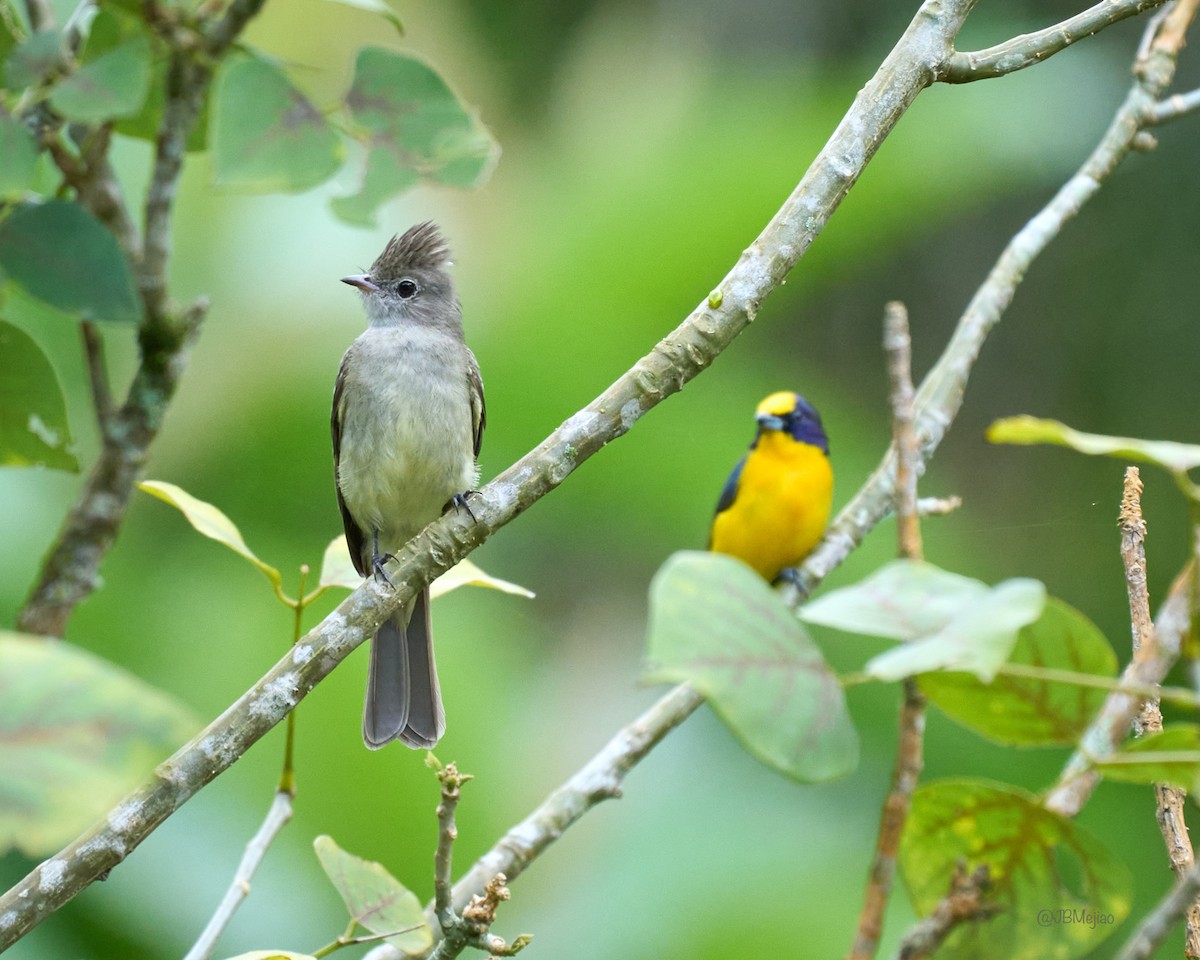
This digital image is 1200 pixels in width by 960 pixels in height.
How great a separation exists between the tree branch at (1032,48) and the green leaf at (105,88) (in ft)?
3.27

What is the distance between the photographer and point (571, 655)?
4.80m

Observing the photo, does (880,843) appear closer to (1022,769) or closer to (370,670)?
(370,670)

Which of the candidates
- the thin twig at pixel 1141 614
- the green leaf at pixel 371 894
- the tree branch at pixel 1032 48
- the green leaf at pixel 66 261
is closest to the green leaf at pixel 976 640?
the thin twig at pixel 1141 614

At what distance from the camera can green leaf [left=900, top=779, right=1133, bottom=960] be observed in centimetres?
74

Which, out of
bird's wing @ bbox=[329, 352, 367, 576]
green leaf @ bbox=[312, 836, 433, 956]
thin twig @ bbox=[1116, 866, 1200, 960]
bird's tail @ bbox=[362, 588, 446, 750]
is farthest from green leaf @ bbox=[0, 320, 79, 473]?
thin twig @ bbox=[1116, 866, 1200, 960]

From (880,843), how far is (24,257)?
1.33m

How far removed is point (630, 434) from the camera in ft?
15.4

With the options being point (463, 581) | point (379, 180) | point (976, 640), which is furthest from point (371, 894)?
point (379, 180)

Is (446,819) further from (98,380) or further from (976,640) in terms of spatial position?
(98,380)

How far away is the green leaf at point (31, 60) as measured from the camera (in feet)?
5.37

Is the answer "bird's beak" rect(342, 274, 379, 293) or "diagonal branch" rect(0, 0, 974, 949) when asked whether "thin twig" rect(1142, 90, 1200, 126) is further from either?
"bird's beak" rect(342, 274, 379, 293)

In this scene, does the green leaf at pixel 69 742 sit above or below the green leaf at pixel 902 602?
below

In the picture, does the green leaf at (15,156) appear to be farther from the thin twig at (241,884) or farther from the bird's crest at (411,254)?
the bird's crest at (411,254)

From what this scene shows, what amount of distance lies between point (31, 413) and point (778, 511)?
94.1 inches
